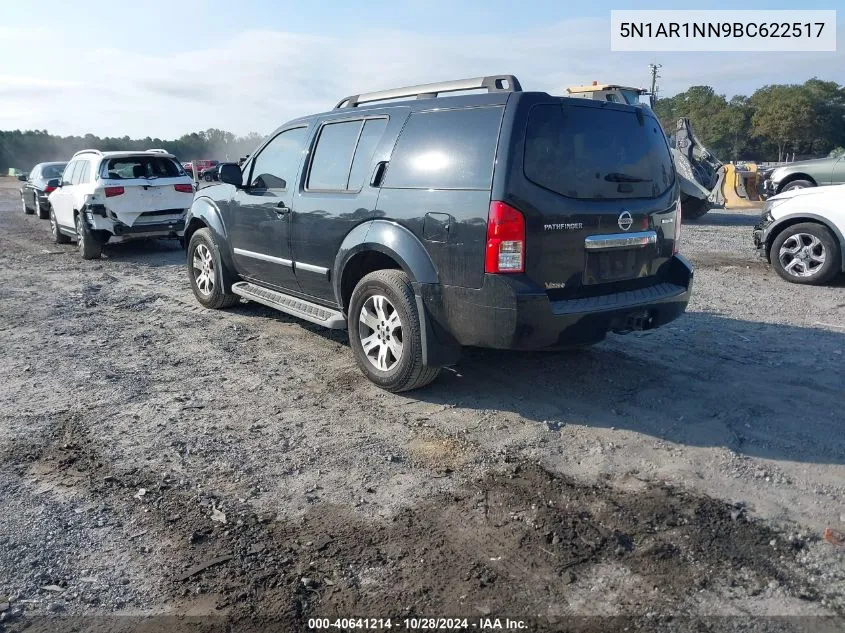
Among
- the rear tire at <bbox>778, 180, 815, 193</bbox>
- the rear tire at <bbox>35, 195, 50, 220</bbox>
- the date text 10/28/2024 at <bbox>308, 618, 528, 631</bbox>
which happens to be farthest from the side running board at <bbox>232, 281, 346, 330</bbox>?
the rear tire at <bbox>35, 195, 50, 220</bbox>

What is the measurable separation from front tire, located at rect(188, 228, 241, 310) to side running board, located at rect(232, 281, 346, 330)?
0.24 meters

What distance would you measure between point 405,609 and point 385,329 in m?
2.50

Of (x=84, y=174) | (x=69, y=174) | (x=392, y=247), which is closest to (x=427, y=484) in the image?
(x=392, y=247)

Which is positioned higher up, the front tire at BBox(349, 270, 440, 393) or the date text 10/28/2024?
the front tire at BBox(349, 270, 440, 393)

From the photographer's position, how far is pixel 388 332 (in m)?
4.90

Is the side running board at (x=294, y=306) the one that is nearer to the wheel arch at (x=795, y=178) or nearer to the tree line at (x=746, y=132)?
the wheel arch at (x=795, y=178)

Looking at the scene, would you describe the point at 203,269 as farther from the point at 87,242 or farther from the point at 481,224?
the point at 87,242

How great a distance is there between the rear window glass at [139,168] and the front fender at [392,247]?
790 cm

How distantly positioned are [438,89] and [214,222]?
3.15 m

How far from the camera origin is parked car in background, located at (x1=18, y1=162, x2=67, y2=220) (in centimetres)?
1891

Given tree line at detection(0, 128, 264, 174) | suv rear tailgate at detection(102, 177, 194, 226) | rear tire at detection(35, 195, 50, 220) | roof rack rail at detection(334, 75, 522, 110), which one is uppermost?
tree line at detection(0, 128, 264, 174)

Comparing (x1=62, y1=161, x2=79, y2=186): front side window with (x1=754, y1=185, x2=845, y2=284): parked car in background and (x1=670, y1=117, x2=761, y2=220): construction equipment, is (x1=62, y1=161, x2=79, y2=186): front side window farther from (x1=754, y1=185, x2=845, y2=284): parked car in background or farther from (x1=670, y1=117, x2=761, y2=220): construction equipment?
(x1=754, y1=185, x2=845, y2=284): parked car in background

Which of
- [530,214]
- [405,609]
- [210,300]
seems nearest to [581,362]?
[530,214]

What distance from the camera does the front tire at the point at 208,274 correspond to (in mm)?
7102
